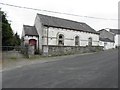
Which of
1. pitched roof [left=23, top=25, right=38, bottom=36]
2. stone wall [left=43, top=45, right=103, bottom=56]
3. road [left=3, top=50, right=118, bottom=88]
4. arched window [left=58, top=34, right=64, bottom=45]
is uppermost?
pitched roof [left=23, top=25, right=38, bottom=36]

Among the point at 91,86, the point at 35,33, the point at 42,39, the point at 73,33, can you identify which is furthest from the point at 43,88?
the point at 73,33

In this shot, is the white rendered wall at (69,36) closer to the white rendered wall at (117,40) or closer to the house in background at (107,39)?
the house in background at (107,39)

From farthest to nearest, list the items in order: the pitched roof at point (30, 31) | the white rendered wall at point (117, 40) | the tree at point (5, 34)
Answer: the white rendered wall at point (117, 40), the tree at point (5, 34), the pitched roof at point (30, 31)

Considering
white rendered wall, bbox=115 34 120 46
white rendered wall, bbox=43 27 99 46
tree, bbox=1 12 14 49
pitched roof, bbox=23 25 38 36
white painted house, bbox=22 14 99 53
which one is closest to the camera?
white painted house, bbox=22 14 99 53

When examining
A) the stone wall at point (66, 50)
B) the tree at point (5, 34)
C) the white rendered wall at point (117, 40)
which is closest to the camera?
the stone wall at point (66, 50)

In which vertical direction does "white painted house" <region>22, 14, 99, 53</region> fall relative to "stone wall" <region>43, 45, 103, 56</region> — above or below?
above

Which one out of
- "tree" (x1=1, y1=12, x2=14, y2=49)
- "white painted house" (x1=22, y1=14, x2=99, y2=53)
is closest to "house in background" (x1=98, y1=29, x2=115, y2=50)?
"white painted house" (x1=22, y1=14, x2=99, y2=53)

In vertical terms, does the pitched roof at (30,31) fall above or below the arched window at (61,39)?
above

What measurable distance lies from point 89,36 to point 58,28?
27.4 feet

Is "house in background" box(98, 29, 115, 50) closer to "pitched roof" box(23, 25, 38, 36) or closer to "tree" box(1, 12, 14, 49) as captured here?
"pitched roof" box(23, 25, 38, 36)

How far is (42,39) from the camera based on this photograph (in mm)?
27391

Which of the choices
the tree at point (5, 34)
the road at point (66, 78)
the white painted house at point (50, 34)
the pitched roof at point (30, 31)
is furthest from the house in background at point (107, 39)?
the road at point (66, 78)

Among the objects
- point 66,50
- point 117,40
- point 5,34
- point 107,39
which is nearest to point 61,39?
point 66,50

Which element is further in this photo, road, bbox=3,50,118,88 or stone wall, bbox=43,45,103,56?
stone wall, bbox=43,45,103,56
